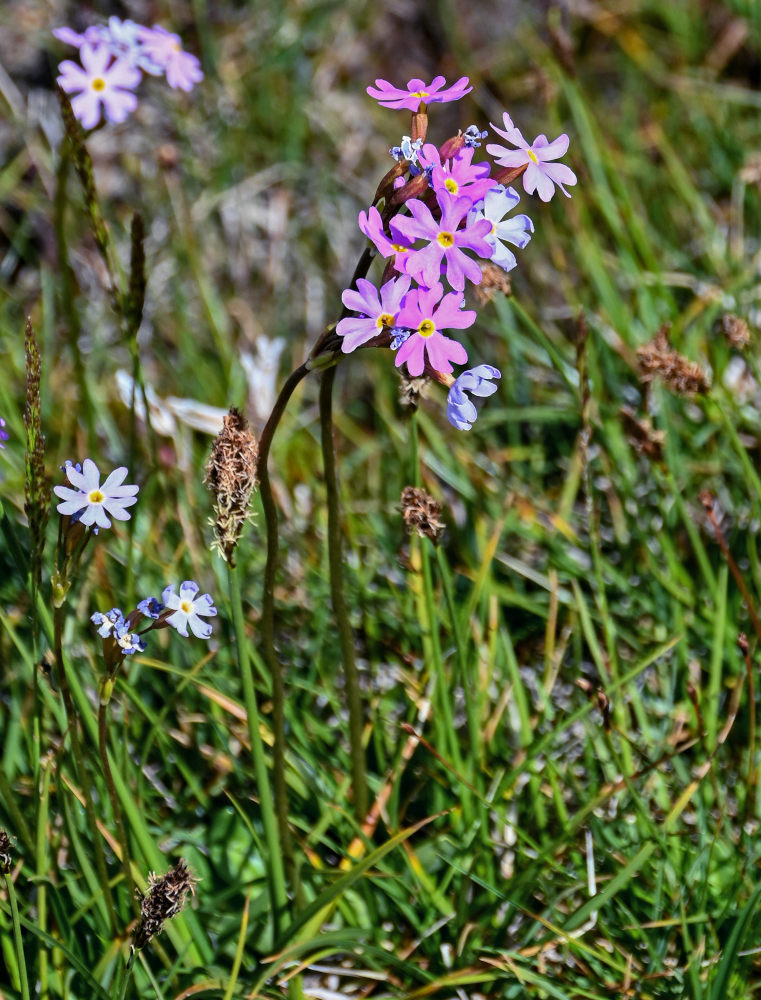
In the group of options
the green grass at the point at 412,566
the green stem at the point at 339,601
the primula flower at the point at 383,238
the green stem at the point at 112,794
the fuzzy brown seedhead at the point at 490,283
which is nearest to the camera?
the primula flower at the point at 383,238

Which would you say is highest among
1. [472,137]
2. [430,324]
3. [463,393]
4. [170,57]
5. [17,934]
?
[472,137]

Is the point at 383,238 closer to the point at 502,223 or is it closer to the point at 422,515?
the point at 502,223

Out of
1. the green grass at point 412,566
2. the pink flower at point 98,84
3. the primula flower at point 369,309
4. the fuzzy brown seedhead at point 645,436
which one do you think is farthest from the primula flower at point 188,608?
the pink flower at point 98,84

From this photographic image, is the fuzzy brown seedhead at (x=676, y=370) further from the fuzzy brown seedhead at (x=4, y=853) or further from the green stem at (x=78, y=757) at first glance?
the fuzzy brown seedhead at (x=4, y=853)

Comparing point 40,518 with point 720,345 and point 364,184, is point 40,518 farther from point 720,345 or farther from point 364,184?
point 364,184

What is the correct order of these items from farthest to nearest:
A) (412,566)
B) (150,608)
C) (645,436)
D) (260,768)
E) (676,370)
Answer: (412,566), (645,436), (676,370), (260,768), (150,608)

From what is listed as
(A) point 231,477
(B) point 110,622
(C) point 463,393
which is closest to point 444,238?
(C) point 463,393

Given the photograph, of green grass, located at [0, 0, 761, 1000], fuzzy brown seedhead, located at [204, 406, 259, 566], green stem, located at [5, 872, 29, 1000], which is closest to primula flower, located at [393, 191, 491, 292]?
fuzzy brown seedhead, located at [204, 406, 259, 566]

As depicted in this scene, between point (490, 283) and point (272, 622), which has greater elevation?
point (490, 283)
